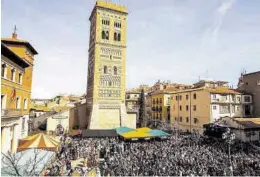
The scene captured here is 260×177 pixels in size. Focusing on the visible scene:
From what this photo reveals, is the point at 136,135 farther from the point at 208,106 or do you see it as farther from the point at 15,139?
the point at 208,106

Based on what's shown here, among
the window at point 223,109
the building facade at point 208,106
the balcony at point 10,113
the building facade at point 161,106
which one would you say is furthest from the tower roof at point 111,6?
the balcony at point 10,113

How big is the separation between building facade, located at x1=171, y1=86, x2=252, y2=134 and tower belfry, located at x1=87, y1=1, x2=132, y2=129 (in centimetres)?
1248

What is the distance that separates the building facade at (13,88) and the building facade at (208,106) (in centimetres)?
2914

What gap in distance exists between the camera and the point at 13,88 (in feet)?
78.6

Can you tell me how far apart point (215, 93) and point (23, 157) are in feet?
114

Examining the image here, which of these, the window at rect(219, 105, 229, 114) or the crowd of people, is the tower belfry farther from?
the crowd of people

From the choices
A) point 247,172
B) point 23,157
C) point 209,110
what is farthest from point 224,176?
point 209,110

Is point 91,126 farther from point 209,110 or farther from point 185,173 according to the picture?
point 185,173

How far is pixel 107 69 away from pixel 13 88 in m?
24.7

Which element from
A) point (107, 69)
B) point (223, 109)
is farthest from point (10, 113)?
point (223, 109)

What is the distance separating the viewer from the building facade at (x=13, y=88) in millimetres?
21109

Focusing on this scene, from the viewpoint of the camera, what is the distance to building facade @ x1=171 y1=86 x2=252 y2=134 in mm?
42688

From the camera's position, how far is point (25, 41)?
88.3 feet

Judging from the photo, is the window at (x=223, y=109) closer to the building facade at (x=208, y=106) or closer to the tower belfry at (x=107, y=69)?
the building facade at (x=208, y=106)
